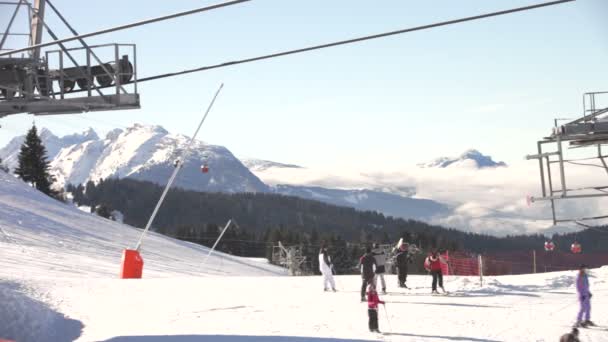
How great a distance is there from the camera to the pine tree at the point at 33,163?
3718 inches

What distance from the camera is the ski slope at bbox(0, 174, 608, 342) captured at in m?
19.4

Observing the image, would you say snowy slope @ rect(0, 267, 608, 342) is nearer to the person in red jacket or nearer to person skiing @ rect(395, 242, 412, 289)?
the person in red jacket

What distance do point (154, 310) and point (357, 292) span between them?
8.88 m

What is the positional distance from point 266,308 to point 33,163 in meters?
77.1

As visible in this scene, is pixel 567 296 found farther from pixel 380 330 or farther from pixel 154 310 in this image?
pixel 154 310

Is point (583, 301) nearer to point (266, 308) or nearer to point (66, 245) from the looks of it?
point (266, 308)

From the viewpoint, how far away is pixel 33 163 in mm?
94688

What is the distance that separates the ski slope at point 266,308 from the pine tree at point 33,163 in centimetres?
5764

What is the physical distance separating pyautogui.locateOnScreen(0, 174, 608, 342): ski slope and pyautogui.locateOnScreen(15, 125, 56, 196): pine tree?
189 ft

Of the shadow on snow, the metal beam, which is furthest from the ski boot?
the metal beam

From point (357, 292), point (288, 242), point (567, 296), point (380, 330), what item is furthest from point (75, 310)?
point (288, 242)

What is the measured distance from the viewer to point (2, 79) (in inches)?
737

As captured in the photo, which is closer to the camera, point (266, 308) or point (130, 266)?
point (266, 308)

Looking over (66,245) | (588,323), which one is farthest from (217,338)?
(66,245)
